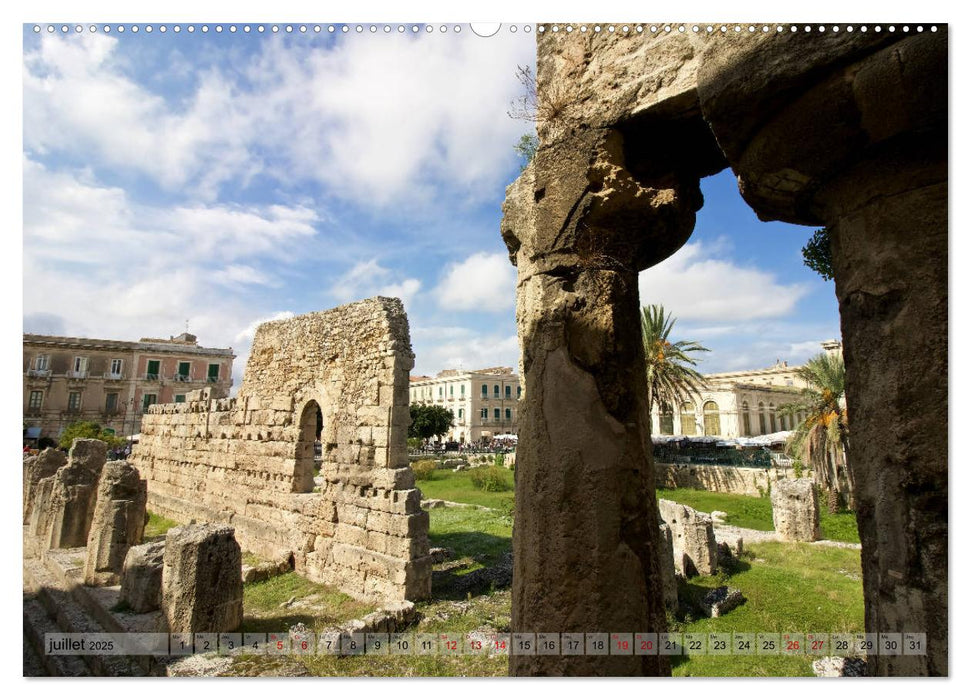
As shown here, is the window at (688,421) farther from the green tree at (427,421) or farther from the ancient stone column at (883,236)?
the ancient stone column at (883,236)

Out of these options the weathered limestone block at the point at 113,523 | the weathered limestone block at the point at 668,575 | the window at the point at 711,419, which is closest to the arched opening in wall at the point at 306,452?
the weathered limestone block at the point at 113,523

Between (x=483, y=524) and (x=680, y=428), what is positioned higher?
(x=680, y=428)

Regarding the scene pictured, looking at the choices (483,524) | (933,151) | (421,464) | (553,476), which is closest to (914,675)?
(553,476)

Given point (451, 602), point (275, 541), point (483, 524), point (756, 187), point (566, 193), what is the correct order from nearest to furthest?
point (756, 187) < point (566, 193) < point (451, 602) < point (275, 541) < point (483, 524)

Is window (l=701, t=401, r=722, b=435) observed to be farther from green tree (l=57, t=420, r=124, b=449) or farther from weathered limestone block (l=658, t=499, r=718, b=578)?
green tree (l=57, t=420, r=124, b=449)

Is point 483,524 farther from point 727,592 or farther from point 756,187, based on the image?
point 756,187

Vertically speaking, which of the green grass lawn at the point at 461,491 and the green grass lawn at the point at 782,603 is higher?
the green grass lawn at the point at 461,491

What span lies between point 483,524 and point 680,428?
27271 millimetres

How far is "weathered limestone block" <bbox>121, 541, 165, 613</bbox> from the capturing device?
24.7ft

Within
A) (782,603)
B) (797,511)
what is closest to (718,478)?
(797,511)

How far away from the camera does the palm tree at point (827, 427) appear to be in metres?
17.0

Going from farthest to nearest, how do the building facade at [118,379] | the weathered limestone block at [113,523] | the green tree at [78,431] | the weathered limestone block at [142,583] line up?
the green tree at [78,431] → the building facade at [118,379] → the weathered limestone block at [113,523] → the weathered limestone block at [142,583]

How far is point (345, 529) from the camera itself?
912 centimetres

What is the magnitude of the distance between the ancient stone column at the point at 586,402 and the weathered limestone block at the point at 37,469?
1734 cm
